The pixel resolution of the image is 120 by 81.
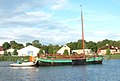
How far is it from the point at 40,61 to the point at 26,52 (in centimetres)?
9039

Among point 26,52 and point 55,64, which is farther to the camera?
point 26,52

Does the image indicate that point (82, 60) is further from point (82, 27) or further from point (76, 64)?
point (82, 27)

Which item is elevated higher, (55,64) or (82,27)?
(82,27)

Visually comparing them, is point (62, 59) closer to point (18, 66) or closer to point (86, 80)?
point (18, 66)

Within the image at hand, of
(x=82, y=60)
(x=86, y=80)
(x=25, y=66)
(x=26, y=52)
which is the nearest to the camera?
(x=86, y=80)

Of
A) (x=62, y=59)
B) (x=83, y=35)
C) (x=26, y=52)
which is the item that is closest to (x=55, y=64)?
(x=62, y=59)

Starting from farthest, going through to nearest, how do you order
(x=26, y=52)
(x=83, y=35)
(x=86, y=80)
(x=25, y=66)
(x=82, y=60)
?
(x=26, y=52)
(x=83, y=35)
(x=82, y=60)
(x=25, y=66)
(x=86, y=80)

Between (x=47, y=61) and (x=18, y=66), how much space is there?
334 inches

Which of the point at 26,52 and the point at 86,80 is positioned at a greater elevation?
the point at 26,52

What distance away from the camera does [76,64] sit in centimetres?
10319

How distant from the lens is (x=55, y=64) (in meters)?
101

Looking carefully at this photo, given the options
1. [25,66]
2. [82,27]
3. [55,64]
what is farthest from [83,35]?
[25,66]

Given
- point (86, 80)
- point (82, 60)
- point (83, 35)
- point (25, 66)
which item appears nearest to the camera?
point (86, 80)

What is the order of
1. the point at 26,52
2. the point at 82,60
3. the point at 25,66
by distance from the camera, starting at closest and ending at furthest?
the point at 25,66 < the point at 82,60 < the point at 26,52
